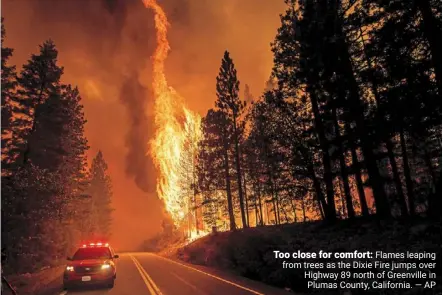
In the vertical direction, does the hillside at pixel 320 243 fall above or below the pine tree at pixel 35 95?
below

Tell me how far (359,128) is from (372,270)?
7.91m

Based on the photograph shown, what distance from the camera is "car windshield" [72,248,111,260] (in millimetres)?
15319

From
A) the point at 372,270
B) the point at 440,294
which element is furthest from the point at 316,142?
the point at 440,294

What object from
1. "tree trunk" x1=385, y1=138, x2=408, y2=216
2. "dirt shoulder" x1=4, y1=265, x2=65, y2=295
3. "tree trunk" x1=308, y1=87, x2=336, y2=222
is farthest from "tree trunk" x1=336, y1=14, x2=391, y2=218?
"dirt shoulder" x1=4, y1=265, x2=65, y2=295

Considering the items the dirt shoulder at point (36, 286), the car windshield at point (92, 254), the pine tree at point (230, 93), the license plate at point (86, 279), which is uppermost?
the pine tree at point (230, 93)

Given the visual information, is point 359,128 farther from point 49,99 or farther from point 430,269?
point 49,99

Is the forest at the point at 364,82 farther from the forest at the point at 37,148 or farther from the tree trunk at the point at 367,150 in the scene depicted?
the forest at the point at 37,148

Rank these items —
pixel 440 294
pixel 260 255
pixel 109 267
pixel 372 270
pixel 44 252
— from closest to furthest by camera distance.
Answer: pixel 440 294, pixel 372 270, pixel 109 267, pixel 260 255, pixel 44 252

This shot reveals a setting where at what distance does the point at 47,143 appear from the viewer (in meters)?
28.7

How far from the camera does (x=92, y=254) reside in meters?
15.6

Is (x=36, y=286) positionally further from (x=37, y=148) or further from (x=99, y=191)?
(x=99, y=191)

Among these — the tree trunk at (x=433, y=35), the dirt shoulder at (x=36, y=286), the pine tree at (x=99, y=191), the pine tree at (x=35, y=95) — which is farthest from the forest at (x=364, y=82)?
the pine tree at (x=99, y=191)

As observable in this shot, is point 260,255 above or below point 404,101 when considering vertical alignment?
below

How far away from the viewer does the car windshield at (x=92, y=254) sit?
15.3 m
